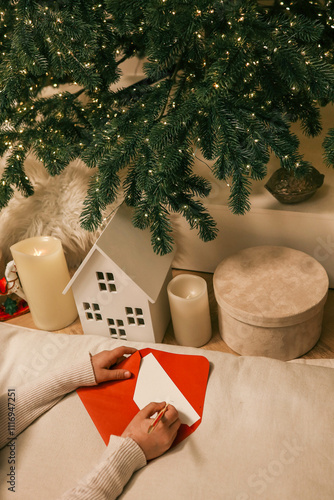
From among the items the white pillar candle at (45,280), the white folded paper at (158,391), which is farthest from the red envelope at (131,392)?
the white pillar candle at (45,280)

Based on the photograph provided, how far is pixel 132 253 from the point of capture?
3.68ft

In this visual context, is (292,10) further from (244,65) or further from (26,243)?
(26,243)

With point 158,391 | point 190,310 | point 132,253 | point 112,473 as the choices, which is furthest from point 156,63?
point 112,473

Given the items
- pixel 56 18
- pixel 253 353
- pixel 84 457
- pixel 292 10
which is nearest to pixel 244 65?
pixel 292 10

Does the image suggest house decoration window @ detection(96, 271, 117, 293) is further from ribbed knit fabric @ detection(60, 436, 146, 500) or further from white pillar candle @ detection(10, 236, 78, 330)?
ribbed knit fabric @ detection(60, 436, 146, 500)

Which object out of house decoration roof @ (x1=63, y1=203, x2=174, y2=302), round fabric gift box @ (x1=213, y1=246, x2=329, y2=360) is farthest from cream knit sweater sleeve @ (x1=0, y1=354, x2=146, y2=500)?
round fabric gift box @ (x1=213, y1=246, x2=329, y2=360)

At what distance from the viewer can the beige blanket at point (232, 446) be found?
819 mm

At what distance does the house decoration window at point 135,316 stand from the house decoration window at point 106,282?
7 centimetres

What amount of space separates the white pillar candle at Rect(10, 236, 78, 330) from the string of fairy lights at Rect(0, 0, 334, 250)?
197 millimetres

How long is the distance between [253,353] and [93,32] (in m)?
0.83

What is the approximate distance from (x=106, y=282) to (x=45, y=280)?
0.65 ft

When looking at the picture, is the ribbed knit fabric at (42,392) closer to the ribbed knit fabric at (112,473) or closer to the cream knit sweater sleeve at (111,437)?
the cream knit sweater sleeve at (111,437)

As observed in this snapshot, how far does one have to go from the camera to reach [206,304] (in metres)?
1.15

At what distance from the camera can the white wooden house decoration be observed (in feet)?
3.56
